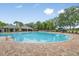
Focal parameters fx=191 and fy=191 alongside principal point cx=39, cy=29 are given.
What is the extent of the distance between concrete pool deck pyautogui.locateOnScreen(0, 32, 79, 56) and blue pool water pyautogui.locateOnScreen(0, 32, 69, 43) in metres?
0.09

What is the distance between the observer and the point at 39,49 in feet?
13.3

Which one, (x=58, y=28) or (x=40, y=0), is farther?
(x=58, y=28)

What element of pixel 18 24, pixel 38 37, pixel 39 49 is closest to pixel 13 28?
pixel 18 24

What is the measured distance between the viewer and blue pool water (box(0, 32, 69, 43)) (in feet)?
13.6

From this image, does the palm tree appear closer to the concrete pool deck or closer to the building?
the building

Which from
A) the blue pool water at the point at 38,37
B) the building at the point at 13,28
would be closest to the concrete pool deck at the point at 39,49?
the blue pool water at the point at 38,37

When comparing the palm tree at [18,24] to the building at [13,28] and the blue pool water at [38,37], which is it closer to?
the building at [13,28]

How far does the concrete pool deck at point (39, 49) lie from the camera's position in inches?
159

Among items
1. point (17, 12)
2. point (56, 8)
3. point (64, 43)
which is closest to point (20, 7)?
point (17, 12)

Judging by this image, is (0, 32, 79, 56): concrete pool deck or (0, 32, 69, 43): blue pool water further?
(0, 32, 69, 43): blue pool water

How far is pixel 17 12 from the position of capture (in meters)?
4.13

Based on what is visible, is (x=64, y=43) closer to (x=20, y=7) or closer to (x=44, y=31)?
(x=44, y=31)

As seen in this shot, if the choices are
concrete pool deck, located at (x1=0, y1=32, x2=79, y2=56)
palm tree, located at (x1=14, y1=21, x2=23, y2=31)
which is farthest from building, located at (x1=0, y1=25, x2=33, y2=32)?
concrete pool deck, located at (x1=0, y1=32, x2=79, y2=56)

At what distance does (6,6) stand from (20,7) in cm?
30
